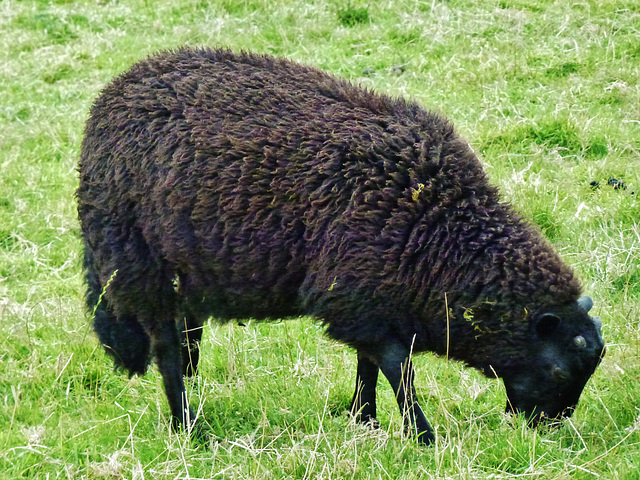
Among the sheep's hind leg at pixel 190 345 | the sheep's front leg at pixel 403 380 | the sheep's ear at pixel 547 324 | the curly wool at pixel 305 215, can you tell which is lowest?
the sheep's hind leg at pixel 190 345

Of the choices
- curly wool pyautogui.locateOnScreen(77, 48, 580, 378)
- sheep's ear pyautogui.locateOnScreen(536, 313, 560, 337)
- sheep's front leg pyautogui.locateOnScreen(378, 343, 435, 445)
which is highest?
curly wool pyautogui.locateOnScreen(77, 48, 580, 378)

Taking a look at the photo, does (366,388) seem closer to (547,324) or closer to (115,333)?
(547,324)

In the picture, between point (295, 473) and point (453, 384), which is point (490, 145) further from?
point (295, 473)

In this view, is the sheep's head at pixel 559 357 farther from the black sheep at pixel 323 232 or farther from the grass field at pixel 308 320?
the grass field at pixel 308 320

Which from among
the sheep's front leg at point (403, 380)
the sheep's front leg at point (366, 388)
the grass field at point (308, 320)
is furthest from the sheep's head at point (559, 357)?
the sheep's front leg at point (366, 388)

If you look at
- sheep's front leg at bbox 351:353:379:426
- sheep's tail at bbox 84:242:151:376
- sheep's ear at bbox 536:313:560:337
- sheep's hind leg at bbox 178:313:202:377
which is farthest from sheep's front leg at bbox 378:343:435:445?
sheep's tail at bbox 84:242:151:376

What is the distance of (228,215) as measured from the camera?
3938 mm

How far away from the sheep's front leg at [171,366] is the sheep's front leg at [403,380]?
1.19 m

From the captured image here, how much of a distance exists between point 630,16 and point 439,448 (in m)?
6.62

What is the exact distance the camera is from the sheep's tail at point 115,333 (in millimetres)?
4621

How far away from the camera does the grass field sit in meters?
3.61

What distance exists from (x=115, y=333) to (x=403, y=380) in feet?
6.14

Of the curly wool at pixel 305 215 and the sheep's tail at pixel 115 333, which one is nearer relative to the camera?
the curly wool at pixel 305 215

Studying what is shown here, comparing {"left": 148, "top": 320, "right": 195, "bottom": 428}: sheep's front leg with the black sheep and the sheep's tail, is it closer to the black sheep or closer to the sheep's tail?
the black sheep
